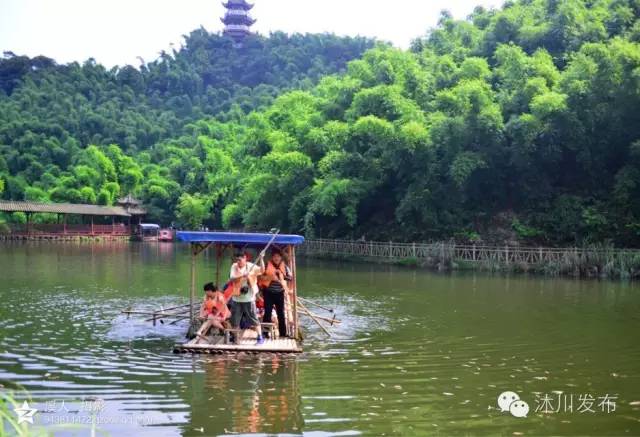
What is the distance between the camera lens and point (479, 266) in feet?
106

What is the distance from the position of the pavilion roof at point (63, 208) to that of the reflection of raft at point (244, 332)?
1824 inches

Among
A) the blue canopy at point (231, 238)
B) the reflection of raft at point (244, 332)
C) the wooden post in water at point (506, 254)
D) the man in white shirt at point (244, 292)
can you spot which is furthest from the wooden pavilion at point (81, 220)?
the man in white shirt at point (244, 292)

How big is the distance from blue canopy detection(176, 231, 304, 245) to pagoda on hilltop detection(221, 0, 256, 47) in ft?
407

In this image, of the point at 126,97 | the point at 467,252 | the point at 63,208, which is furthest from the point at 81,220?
the point at 126,97

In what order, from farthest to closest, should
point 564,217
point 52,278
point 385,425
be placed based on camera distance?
1. point 564,217
2. point 52,278
3. point 385,425

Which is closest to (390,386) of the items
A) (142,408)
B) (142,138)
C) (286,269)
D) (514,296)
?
(142,408)

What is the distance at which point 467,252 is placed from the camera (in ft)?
110

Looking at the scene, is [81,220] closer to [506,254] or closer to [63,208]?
[63,208]

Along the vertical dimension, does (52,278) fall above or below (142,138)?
below

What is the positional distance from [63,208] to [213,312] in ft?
162

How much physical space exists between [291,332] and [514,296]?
10583 millimetres

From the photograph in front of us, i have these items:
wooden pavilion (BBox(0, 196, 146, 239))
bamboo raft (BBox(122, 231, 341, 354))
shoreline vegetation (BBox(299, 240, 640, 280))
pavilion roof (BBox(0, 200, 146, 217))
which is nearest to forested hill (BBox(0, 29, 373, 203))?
wooden pavilion (BBox(0, 196, 146, 239))

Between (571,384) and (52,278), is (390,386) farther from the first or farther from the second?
(52,278)

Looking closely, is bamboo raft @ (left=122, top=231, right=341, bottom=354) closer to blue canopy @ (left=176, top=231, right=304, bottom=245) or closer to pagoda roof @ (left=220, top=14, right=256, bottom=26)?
blue canopy @ (left=176, top=231, right=304, bottom=245)
